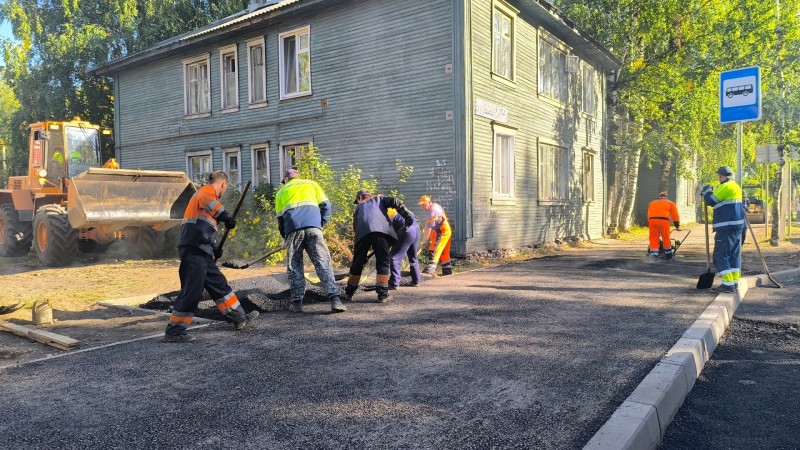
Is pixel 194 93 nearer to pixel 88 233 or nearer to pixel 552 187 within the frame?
pixel 88 233

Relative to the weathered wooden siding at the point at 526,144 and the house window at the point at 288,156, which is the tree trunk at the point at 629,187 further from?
the house window at the point at 288,156

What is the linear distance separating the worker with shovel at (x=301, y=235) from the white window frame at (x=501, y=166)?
25.1 ft

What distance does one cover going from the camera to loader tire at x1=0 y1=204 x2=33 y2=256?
1412 centimetres

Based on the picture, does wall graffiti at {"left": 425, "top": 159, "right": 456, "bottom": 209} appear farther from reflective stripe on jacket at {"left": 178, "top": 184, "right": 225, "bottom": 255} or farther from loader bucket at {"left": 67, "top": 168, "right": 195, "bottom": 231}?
reflective stripe on jacket at {"left": 178, "top": 184, "right": 225, "bottom": 255}

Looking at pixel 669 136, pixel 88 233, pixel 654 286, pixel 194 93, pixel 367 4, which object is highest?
pixel 367 4

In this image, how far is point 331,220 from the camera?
470 inches

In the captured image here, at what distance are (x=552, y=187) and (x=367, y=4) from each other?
782 cm

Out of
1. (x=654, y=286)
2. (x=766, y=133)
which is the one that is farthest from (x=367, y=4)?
(x=766, y=133)

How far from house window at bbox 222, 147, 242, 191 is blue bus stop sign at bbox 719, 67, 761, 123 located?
13.1m

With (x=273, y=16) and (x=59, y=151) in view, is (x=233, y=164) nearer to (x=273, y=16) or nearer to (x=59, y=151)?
(x=273, y=16)

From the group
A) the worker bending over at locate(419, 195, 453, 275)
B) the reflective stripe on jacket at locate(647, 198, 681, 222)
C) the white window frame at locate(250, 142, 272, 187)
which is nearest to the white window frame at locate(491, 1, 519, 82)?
the reflective stripe on jacket at locate(647, 198, 681, 222)

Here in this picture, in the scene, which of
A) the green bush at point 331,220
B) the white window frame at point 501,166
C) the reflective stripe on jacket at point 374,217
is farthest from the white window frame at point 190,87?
the reflective stripe on jacket at point 374,217

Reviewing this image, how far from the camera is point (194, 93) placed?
61.9 ft

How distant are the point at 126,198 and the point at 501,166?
8827 mm
